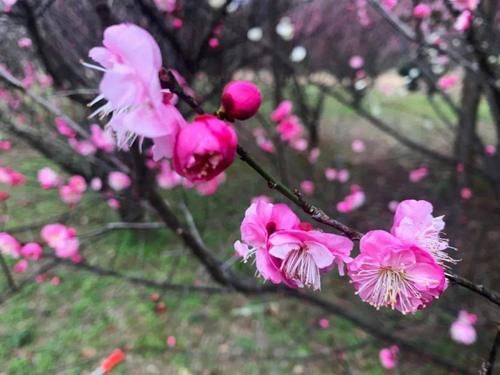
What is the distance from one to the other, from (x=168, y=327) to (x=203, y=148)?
8.64 feet

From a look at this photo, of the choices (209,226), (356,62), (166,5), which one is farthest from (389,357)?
(356,62)

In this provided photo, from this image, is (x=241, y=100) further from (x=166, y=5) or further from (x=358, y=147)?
(x=358, y=147)

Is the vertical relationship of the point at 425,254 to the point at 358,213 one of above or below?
below

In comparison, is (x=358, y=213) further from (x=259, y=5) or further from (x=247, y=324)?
(x=259, y=5)

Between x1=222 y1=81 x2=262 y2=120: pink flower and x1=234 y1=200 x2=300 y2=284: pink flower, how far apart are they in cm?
14

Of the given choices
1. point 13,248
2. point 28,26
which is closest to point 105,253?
point 13,248

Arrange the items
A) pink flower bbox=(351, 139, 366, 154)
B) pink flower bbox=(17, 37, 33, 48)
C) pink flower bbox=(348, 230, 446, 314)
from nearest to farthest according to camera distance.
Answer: pink flower bbox=(348, 230, 446, 314) < pink flower bbox=(17, 37, 33, 48) < pink flower bbox=(351, 139, 366, 154)

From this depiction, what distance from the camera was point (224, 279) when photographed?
1724 millimetres

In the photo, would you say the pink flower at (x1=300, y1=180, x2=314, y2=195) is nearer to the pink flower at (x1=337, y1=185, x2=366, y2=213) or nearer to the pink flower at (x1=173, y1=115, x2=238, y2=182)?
the pink flower at (x1=337, y1=185, x2=366, y2=213)

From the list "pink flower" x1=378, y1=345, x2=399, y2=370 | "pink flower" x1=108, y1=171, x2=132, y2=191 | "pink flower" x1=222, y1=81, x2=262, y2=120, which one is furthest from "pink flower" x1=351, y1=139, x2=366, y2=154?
"pink flower" x1=222, y1=81, x2=262, y2=120

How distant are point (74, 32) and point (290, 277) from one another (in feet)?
4.81

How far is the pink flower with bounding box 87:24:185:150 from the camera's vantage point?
1.36ft

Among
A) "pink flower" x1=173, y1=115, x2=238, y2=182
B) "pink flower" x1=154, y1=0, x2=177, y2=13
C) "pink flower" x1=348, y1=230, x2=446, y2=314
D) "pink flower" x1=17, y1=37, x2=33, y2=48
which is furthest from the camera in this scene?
"pink flower" x1=154, y1=0, x2=177, y2=13

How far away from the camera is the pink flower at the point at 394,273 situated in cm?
52
